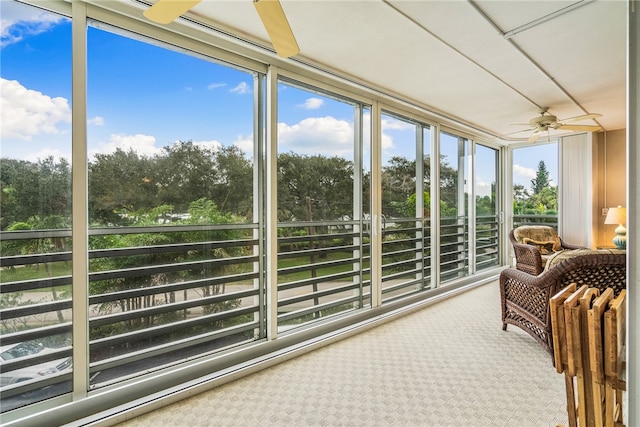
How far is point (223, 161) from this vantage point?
2572 millimetres

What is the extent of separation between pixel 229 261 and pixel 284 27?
1712 millimetres

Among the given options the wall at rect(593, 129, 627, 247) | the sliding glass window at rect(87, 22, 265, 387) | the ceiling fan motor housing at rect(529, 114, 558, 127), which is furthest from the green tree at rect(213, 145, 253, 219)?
the wall at rect(593, 129, 627, 247)

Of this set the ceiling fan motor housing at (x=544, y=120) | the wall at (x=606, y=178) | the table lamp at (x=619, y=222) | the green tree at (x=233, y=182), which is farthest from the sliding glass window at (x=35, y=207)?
the wall at (x=606, y=178)

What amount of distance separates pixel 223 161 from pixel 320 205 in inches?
41.5

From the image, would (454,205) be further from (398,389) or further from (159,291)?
(159,291)

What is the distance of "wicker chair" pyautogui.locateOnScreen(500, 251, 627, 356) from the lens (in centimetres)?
217

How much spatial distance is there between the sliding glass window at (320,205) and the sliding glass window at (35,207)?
149cm

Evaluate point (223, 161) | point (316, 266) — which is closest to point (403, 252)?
point (316, 266)

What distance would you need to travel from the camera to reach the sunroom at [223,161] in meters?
1.83

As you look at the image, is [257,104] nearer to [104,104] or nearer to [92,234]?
[104,104]

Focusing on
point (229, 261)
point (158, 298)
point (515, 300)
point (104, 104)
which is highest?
point (104, 104)

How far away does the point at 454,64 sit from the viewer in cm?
289

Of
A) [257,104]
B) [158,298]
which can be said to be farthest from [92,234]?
[257,104]

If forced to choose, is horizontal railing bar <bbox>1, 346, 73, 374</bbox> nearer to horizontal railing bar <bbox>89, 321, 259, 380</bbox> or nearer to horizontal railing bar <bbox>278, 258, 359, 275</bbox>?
horizontal railing bar <bbox>89, 321, 259, 380</bbox>
